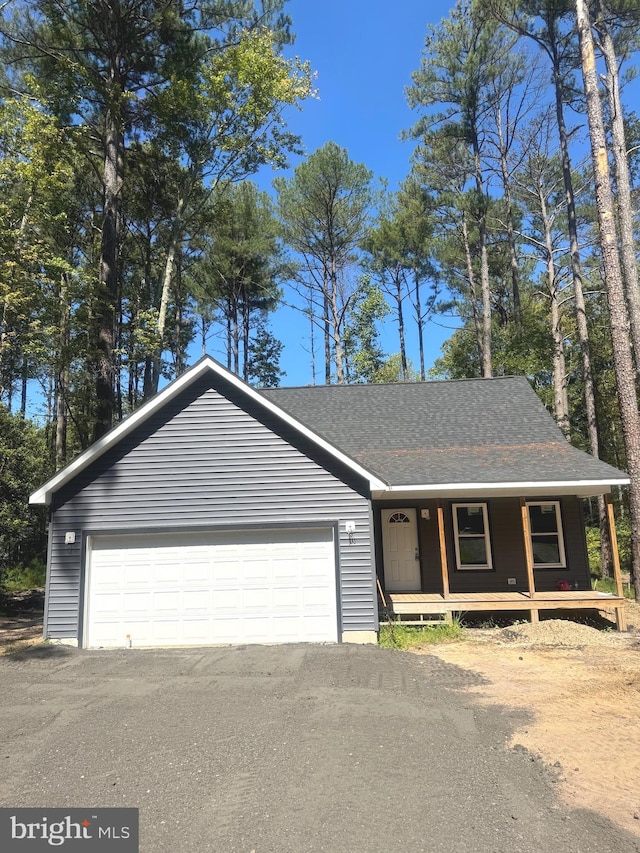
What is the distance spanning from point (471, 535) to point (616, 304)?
6.51 metres

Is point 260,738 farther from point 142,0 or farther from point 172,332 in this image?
point 172,332

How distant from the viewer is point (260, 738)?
5.30 metres

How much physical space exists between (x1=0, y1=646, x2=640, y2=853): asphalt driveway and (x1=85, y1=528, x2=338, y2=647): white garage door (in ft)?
5.13

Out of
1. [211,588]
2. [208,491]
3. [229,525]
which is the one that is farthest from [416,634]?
[208,491]

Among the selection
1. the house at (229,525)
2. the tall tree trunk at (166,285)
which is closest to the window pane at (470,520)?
the house at (229,525)

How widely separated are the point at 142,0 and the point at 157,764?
18.6 meters

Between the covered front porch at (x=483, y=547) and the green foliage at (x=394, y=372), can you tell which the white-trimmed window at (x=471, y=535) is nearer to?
the covered front porch at (x=483, y=547)

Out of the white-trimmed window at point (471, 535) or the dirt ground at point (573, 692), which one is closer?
the dirt ground at point (573, 692)

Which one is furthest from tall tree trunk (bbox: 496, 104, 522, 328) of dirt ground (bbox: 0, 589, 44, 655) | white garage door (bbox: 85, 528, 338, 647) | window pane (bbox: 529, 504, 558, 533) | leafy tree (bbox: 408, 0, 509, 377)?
dirt ground (bbox: 0, 589, 44, 655)

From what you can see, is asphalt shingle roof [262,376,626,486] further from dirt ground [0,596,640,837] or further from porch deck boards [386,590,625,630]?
dirt ground [0,596,640,837]

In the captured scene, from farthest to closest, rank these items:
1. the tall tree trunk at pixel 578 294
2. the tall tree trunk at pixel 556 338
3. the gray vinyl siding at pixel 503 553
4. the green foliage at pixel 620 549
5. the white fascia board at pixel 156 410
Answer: the tall tree trunk at pixel 556 338
the green foliage at pixel 620 549
the tall tree trunk at pixel 578 294
the gray vinyl siding at pixel 503 553
the white fascia board at pixel 156 410

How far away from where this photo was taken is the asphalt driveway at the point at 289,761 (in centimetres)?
361

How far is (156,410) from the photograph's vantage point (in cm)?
1016

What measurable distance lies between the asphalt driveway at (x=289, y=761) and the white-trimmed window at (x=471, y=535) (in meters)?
4.54
